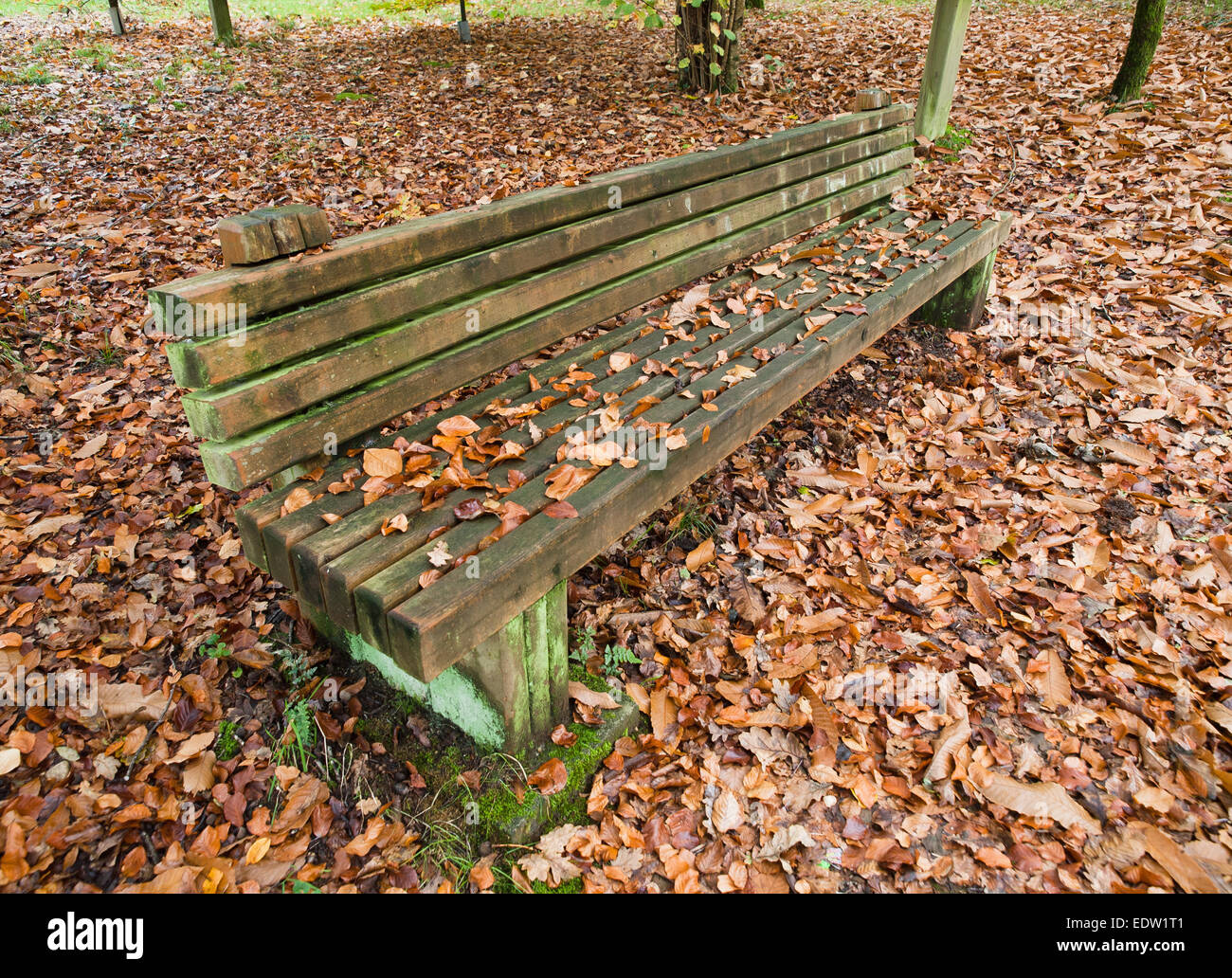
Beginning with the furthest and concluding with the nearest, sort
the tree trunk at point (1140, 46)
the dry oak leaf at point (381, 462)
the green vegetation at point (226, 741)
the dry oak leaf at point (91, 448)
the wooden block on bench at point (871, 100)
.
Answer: the tree trunk at point (1140, 46) < the wooden block on bench at point (871, 100) < the dry oak leaf at point (91, 448) < the green vegetation at point (226, 741) < the dry oak leaf at point (381, 462)

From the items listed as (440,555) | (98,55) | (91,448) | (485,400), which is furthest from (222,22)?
(440,555)

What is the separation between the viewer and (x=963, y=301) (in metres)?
4.40

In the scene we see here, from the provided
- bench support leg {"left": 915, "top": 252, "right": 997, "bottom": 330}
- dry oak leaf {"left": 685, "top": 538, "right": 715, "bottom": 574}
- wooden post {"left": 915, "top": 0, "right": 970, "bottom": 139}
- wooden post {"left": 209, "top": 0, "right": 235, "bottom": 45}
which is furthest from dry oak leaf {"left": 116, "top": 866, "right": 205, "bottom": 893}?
wooden post {"left": 209, "top": 0, "right": 235, "bottom": 45}

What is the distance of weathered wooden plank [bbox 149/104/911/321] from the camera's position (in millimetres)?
1849

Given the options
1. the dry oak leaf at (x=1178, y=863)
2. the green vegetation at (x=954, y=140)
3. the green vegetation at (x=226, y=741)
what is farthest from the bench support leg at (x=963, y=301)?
the green vegetation at (x=226, y=741)

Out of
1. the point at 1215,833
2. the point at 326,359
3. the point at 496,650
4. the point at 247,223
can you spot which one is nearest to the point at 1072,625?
the point at 1215,833

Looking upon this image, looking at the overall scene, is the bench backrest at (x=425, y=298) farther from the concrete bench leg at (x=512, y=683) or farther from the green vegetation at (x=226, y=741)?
the green vegetation at (x=226, y=741)

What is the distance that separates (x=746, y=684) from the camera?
248 cm

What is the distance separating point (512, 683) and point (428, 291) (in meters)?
1.14

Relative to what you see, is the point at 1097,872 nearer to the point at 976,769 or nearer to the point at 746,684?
the point at 976,769

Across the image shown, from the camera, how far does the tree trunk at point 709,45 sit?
22.2 feet

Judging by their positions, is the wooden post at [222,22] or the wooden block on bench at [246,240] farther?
the wooden post at [222,22]

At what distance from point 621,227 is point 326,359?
1.31m

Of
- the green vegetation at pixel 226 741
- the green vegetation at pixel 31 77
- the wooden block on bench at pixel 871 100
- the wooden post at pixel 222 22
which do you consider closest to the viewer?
the green vegetation at pixel 226 741
